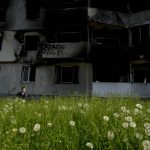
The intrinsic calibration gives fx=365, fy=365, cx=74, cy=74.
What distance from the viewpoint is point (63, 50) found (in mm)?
30156

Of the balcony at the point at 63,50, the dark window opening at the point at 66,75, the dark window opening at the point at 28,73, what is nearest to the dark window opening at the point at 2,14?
the dark window opening at the point at 28,73

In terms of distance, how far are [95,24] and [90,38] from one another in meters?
1.25

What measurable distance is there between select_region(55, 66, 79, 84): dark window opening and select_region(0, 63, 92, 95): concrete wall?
35 cm

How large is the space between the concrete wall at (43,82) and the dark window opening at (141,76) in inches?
150

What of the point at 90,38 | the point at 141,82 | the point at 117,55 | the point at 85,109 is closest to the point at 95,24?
the point at 90,38

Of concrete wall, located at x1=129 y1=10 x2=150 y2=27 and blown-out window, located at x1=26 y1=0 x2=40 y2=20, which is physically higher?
blown-out window, located at x1=26 y1=0 x2=40 y2=20

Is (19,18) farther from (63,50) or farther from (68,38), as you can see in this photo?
(63,50)

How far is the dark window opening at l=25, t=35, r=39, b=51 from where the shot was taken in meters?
32.4

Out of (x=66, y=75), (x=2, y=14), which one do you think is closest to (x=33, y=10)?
(x=2, y=14)

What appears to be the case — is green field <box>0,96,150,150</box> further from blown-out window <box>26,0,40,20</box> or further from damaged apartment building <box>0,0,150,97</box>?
blown-out window <box>26,0,40,20</box>

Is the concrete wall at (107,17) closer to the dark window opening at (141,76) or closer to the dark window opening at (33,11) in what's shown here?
the dark window opening at (141,76)

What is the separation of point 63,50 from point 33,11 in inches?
233

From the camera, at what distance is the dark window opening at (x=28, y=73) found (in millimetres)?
31531

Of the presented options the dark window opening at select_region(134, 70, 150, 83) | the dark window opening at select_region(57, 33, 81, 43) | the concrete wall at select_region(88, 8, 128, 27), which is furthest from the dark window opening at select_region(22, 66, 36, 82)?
the dark window opening at select_region(134, 70, 150, 83)
